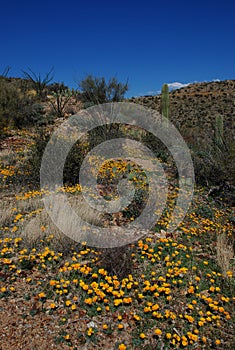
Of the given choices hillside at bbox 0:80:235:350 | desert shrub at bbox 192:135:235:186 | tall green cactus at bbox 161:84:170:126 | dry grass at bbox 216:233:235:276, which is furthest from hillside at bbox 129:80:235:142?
dry grass at bbox 216:233:235:276

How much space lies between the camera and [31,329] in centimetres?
237

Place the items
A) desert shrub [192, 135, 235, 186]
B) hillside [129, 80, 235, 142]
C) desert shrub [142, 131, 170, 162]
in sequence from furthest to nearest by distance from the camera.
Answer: hillside [129, 80, 235, 142]
desert shrub [142, 131, 170, 162]
desert shrub [192, 135, 235, 186]

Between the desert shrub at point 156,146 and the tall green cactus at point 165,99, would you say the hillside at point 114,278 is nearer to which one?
the desert shrub at point 156,146

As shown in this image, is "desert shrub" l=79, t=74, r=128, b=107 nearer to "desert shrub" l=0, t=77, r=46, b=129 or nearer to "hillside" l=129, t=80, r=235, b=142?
"desert shrub" l=0, t=77, r=46, b=129

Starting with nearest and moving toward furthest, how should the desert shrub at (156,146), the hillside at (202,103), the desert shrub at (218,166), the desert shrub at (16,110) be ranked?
the desert shrub at (218,166)
the desert shrub at (156,146)
the desert shrub at (16,110)
the hillside at (202,103)

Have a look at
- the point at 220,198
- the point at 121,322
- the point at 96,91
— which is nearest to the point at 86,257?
the point at 121,322

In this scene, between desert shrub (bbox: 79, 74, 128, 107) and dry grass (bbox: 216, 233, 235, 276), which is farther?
desert shrub (bbox: 79, 74, 128, 107)

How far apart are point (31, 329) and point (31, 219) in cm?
186

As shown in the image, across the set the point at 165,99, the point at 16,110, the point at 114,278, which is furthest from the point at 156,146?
the point at 114,278

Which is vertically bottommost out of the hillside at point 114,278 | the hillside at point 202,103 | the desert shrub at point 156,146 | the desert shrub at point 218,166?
the hillside at point 114,278

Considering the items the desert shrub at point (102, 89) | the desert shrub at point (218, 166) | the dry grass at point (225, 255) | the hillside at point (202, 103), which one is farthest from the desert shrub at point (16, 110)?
the hillside at point (202, 103)

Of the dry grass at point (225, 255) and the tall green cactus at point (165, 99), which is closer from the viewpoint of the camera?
the dry grass at point (225, 255)

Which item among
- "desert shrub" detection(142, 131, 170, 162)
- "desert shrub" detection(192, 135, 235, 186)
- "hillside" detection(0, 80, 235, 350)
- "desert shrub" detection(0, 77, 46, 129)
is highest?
"desert shrub" detection(0, 77, 46, 129)

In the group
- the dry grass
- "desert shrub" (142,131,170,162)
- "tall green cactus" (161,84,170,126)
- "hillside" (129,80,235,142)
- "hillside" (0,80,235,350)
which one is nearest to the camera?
"hillside" (0,80,235,350)
